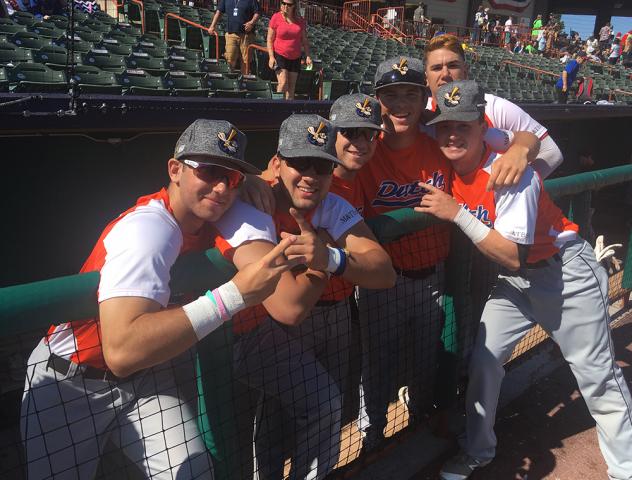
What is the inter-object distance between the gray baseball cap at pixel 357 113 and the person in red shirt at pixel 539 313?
0.32 meters

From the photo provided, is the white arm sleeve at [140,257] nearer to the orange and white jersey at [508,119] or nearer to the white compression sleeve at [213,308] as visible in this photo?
the white compression sleeve at [213,308]

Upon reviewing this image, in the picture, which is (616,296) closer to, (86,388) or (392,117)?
(392,117)

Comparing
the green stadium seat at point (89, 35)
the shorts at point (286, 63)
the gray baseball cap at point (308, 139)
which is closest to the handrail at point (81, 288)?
the gray baseball cap at point (308, 139)

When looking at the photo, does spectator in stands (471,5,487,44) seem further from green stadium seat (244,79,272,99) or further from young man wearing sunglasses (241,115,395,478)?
young man wearing sunglasses (241,115,395,478)

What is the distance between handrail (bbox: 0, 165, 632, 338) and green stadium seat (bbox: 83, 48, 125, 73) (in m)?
6.24

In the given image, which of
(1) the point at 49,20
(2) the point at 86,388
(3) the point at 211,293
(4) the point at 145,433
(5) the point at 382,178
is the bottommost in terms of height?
(4) the point at 145,433

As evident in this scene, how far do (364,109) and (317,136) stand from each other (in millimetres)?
377

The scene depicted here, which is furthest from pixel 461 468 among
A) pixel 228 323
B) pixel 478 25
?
pixel 478 25

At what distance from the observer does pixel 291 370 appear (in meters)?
2.11

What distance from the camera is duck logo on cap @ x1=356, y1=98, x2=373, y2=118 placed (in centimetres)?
225

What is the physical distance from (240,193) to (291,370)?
0.72 m

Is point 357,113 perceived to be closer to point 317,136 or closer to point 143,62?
point 317,136

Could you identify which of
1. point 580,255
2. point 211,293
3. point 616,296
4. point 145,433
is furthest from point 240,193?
point 616,296

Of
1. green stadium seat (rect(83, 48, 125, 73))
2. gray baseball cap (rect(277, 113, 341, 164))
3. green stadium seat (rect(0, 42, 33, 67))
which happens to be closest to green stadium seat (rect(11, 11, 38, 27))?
green stadium seat (rect(83, 48, 125, 73))
